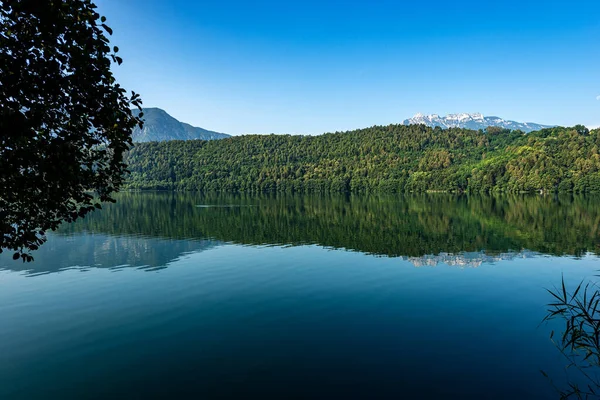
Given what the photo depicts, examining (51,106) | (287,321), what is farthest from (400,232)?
(51,106)

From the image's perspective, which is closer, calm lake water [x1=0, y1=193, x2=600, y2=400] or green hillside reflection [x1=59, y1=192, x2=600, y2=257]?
calm lake water [x1=0, y1=193, x2=600, y2=400]

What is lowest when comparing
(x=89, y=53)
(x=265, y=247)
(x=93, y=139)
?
(x=265, y=247)

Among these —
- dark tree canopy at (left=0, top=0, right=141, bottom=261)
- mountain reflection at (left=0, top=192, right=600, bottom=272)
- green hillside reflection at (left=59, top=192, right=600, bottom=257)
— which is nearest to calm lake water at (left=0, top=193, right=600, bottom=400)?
mountain reflection at (left=0, top=192, right=600, bottom=272)

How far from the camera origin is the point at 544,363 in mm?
18453

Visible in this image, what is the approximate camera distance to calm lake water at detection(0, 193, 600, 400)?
1706 centimetres

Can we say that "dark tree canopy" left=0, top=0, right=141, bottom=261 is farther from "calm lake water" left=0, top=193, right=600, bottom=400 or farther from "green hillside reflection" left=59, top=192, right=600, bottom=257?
"green hillside reflection" left=59, top=192, right=600, bottom=257

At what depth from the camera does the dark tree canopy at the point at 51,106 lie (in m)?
10.2

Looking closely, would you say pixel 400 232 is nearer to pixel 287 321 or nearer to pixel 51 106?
pixel 287 321

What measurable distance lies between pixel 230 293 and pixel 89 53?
23655mm

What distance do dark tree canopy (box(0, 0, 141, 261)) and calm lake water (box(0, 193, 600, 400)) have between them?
32.0 ft

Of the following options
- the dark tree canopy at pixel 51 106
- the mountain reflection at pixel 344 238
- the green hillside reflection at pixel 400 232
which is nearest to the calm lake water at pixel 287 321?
the mountain reflection at pixel 344 238

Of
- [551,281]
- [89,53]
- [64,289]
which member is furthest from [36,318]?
[551,281]

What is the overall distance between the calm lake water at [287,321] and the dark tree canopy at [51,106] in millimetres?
9760

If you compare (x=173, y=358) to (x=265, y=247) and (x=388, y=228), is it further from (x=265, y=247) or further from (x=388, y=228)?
(x=388, y=228)
